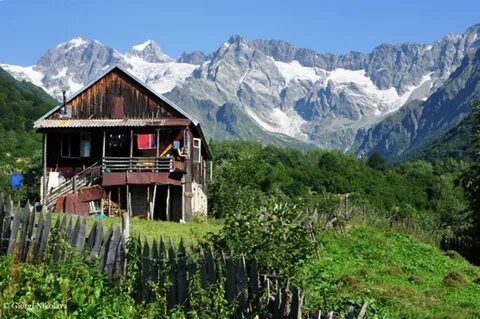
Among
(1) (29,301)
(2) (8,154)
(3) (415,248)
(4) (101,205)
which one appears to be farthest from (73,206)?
(2) (8,154)

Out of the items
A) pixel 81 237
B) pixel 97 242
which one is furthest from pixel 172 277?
pixel 81 237

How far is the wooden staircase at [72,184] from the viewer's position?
1369 inches

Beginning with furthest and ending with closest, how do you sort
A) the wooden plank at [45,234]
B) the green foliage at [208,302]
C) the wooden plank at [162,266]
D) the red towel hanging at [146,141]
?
the red towel hanging at [146,141] < the wooden plank at [45,234] < the wooden plank at [162,266] < the green foliage at [208,302]

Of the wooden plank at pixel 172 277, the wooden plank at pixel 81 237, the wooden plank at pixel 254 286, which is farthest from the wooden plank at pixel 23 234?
the wooden plank at pixel 254 286

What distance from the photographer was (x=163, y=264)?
41.9 feet

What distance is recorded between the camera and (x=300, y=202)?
16.1 m

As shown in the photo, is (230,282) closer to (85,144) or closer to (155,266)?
(155,266)

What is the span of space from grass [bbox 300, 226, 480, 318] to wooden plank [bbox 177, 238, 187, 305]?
7.34ft

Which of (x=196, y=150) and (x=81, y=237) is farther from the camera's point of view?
(x=196, y=150)

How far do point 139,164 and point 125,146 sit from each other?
7.42 ft

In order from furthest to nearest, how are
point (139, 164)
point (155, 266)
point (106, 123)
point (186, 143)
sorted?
point (186, 143), point (106, 123), point (139, 164), point (155, 266)

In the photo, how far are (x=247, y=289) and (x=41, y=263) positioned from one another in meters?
5.16

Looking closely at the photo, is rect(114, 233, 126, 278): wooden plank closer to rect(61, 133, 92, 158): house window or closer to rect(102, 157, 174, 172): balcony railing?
rect(102, 157, 174, 172): balcony railing

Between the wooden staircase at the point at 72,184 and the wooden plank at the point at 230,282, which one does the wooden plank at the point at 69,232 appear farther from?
the wooden staircase at the point at 72,184
